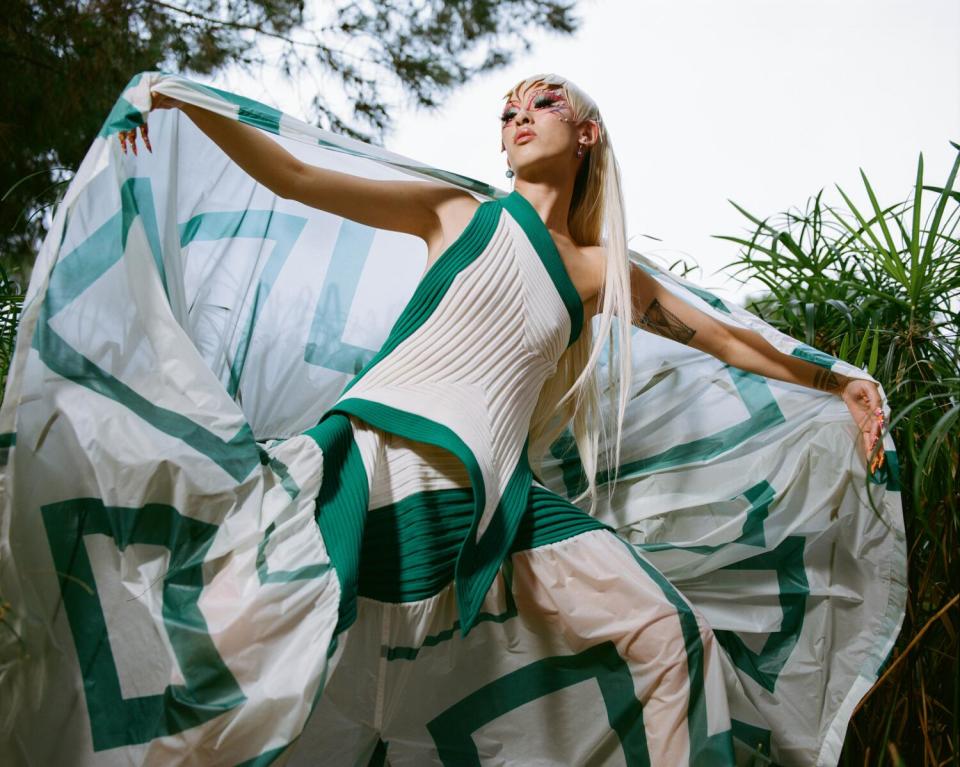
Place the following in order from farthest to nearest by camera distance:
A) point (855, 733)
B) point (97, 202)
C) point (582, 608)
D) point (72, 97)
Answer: point (72, 97) < point (855, 733) < point (582, 608) < point (97, 202)

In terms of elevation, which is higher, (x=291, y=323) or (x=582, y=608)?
(x=291, y=323)

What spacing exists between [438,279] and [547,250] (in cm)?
20

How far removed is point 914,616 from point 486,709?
791mm

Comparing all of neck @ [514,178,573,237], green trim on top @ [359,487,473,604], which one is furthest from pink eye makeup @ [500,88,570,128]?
green trim on top @ [359,487,473,604]

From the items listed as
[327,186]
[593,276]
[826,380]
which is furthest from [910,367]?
[327,186]

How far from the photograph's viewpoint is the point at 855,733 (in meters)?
1.72

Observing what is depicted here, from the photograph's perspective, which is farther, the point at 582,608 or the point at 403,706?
the point at 403,706

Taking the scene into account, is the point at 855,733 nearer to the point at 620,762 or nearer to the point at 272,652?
the point at 620,762

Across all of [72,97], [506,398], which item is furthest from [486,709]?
[72,97]

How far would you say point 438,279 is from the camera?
1.54m

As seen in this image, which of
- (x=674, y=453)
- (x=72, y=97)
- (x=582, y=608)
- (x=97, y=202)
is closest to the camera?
(x=97, y=202)

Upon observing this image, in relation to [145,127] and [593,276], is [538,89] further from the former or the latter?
[145,127]

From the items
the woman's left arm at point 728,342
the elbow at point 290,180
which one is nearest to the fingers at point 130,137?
the elbow at point 290,180

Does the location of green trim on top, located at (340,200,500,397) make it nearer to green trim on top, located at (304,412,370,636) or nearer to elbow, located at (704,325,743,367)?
green trim on top, located at (304,412,370,636)
